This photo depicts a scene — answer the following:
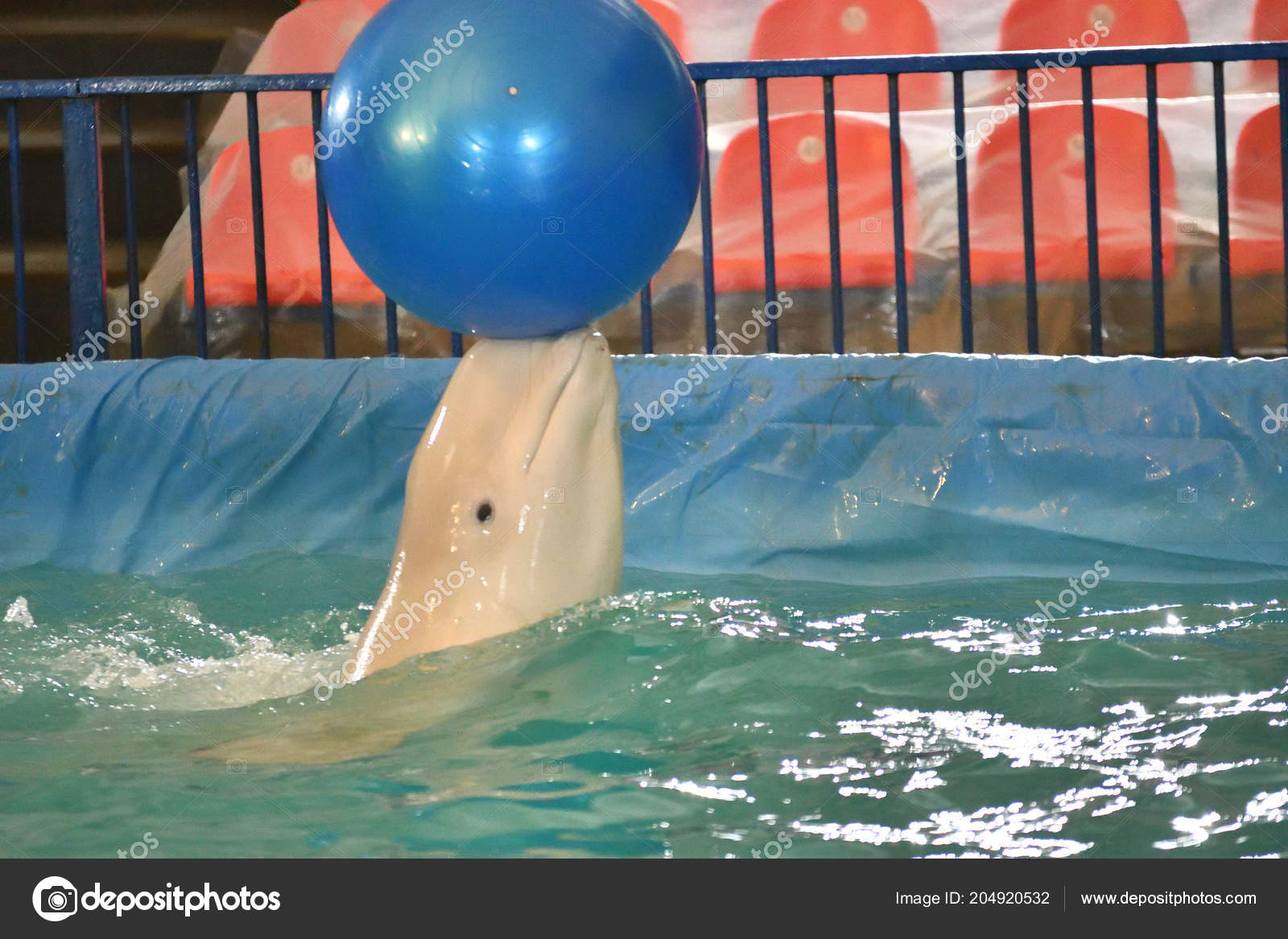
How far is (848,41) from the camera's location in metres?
6.25

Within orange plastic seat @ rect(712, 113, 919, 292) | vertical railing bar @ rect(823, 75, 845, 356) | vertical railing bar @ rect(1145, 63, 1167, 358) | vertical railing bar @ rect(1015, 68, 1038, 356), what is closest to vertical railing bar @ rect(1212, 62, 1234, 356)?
vertical railing bar @ rect(1145, 63, 1167, 358)

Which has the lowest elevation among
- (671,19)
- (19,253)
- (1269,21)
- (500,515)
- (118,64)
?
(500,515)

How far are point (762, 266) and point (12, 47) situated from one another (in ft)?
14.6

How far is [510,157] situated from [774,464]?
173 centimetres

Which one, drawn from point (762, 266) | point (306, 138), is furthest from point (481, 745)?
point (306, 138)

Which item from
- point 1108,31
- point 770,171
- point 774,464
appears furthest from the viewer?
point 1108,31

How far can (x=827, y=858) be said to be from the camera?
4.60 feet

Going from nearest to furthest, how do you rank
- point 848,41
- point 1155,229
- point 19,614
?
point 19,614
point 1155,229
point 848,41

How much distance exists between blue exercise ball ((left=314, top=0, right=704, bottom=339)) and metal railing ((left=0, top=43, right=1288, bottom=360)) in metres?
1.81

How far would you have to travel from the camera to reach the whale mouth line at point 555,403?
1810 millimetres

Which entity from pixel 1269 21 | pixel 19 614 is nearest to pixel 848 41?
pixel 1269 21

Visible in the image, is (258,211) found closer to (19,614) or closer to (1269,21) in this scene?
(19,614)

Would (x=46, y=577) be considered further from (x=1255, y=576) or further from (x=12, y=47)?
(x=12, y=47)

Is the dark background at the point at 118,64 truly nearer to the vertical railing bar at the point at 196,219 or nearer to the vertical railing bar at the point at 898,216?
the vertical railing bar at the point at 196,219
